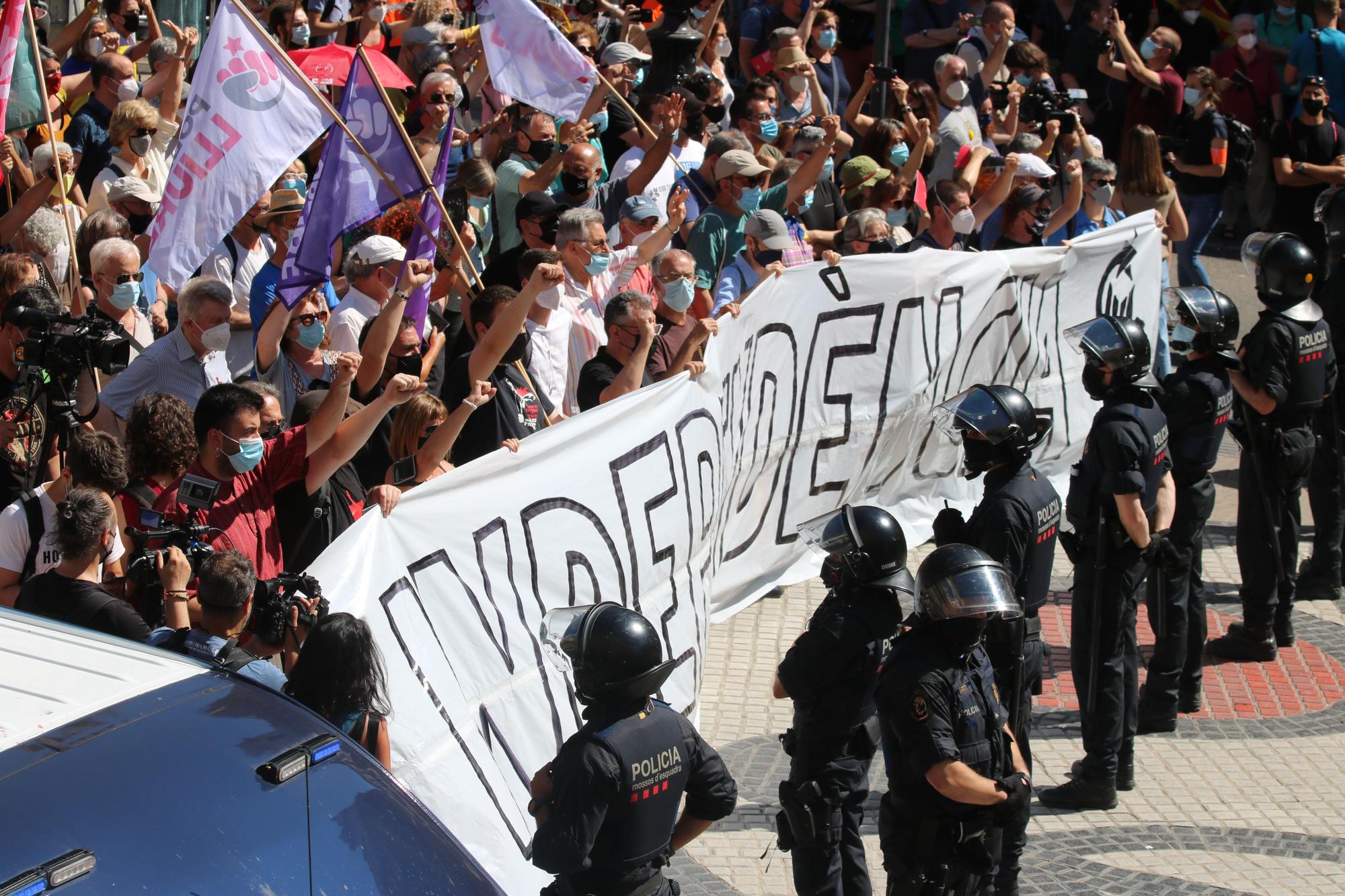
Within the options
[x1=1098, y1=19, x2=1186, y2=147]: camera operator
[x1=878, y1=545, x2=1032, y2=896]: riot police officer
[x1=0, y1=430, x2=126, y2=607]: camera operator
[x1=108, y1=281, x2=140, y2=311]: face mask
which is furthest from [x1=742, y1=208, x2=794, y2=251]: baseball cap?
[x1=1098, y1=19, x2=1186, y2=147]: camera operator

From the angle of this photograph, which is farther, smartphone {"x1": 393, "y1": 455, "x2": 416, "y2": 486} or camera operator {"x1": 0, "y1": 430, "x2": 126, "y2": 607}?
smartphone {"x1": 393, "y1": 455, "x2": 416, "y2": 486}

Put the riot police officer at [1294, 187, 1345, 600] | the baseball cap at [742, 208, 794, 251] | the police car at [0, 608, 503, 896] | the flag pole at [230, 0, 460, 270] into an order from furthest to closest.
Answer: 1. the riot police officer at [1294, 187, 1345, 600]
2. the baseball cap at [742, 208, 794, 251]
3. the flag pole at [230, 0, 460, 270]
4. the police car at [0, 608, 503, 896]

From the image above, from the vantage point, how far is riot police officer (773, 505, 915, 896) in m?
5.18

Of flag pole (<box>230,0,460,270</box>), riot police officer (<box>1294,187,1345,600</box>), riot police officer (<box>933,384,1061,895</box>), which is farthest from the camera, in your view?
riot police officer (<box>1294,187,1345,600</box>)

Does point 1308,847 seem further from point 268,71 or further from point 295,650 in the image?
point 268,71

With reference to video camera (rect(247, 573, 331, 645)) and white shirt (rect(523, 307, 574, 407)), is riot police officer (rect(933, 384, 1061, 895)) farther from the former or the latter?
video camera (rect(247, 573, 331, 645))

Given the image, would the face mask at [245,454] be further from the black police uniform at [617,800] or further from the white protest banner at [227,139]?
the black police uniform at [617,800]

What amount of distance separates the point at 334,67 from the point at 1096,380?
5.39 meters

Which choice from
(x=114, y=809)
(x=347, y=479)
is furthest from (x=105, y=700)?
(x=347, y=479)

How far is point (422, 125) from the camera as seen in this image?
9.89 m

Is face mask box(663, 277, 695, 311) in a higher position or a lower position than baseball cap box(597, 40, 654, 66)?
lower

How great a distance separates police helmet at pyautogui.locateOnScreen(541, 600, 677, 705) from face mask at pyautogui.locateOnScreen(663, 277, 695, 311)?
372cm

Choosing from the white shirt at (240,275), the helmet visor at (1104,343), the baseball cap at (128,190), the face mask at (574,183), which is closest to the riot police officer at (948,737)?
the helmet visor at (1104,343)

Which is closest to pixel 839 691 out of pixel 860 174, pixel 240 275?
pixel 240 275
